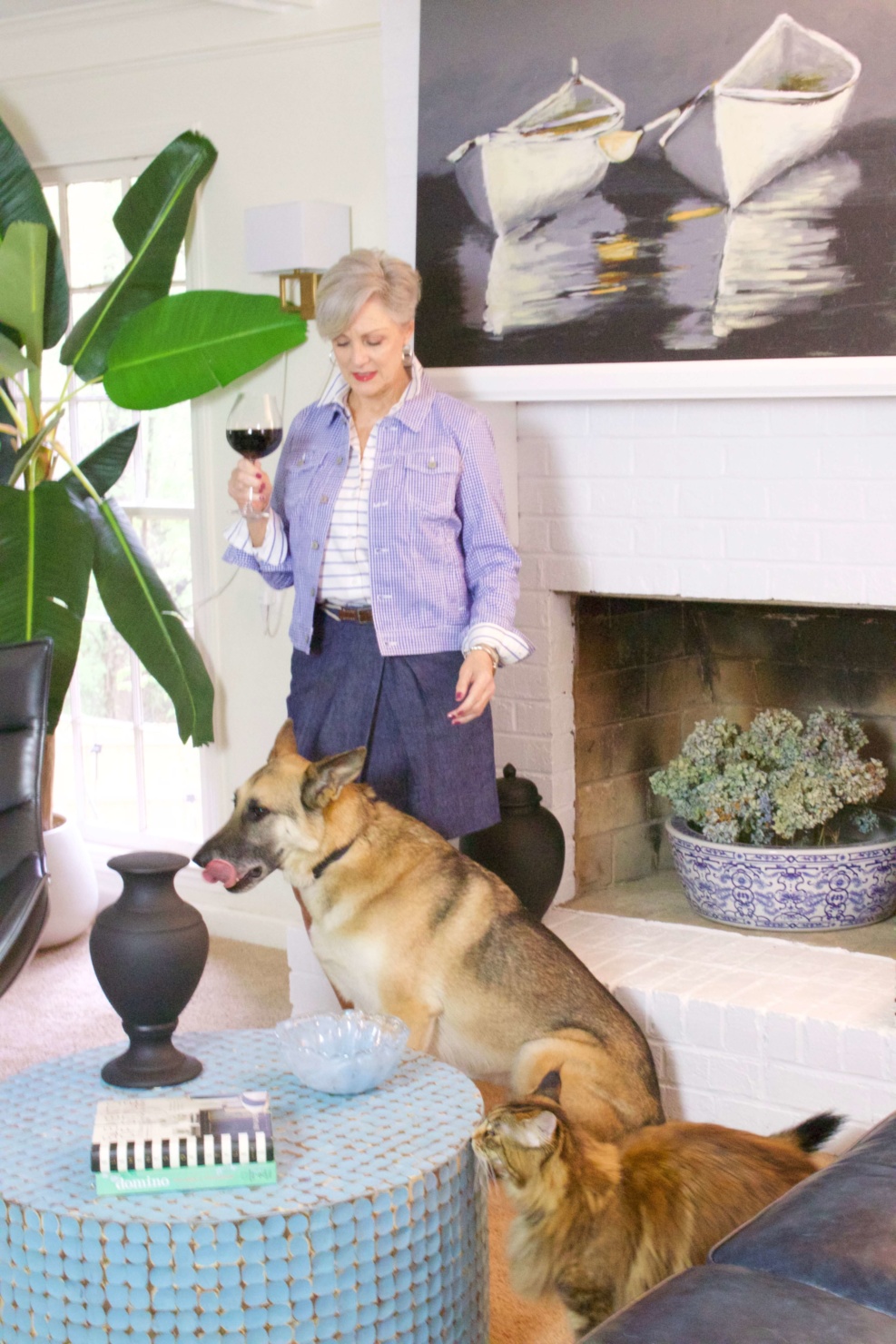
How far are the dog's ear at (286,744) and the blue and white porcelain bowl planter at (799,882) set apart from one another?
3.41ft

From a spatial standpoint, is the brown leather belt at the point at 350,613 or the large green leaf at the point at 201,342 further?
the large green leaf at the point at 201,342

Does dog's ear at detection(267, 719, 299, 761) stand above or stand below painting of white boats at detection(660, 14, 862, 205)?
below

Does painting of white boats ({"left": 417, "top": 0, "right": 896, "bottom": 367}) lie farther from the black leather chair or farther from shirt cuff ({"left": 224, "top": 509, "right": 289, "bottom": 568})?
the black leather chair

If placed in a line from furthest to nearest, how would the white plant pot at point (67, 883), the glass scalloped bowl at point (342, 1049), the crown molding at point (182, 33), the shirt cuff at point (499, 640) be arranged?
the white plant pot at point (67, 883) → the crown molding at point (182, 33) → the shirt cuff at point (499, 640) → the glass scalloped bowl at point (342, 1049)

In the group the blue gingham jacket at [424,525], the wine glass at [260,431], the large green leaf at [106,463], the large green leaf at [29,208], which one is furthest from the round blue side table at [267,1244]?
the large green leaf at [29,208]

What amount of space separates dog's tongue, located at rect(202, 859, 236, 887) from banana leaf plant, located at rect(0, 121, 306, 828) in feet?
3.75

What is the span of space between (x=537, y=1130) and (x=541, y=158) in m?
2.15

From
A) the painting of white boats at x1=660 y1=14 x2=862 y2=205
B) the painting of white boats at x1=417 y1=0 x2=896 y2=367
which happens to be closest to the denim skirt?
the painting of white boats at x1=417 y1=0 x2=896 y2=367

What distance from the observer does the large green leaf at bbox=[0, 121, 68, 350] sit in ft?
13.1

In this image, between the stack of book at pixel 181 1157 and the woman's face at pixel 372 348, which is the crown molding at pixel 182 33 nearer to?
the woman's face at pixel 372 348

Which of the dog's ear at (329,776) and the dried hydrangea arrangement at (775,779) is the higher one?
the dog's ear at (329,776)

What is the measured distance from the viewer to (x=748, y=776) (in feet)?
11.1

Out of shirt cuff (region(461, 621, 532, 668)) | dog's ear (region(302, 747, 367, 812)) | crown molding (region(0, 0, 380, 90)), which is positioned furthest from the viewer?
crown molding (region(0, 0, 380, 90))

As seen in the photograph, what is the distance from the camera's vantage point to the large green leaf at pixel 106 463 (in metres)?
4.07
